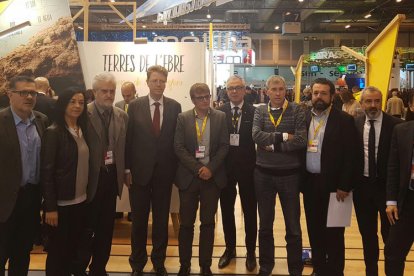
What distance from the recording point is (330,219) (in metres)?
2.94

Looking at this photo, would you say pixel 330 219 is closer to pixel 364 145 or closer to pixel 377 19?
pixel 364 145

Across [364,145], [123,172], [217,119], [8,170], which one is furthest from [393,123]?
[8,170]

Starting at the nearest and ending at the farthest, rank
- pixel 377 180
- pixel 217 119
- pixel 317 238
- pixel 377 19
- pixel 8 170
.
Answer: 1. pixel 8 170
2. pixel 377 180
3. pixel 317 238
4. pixel 217 119
5. pixel 377 19

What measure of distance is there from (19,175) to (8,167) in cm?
8

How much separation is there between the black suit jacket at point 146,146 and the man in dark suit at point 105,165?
18 centimetres

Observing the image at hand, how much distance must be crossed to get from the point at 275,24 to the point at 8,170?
19369 mm

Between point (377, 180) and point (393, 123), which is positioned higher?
point (393, 123)

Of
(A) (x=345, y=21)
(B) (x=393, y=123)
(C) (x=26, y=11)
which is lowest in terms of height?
(B) (x=393, y=123)

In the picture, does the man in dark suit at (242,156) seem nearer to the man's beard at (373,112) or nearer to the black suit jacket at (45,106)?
the man's beard at (373,112)

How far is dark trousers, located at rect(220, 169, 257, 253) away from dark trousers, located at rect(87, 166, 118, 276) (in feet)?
3.37

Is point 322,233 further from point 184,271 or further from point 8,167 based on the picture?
point 8,167

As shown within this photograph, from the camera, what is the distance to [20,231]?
2600 millimetres

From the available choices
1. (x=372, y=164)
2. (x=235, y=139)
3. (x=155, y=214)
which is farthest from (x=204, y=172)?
(x=372, y=164)

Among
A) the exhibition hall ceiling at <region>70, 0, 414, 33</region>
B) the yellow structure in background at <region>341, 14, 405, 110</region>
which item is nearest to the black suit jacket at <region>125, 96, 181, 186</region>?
the yellow structure in background at <region>341, 14, 405, 110</region>
